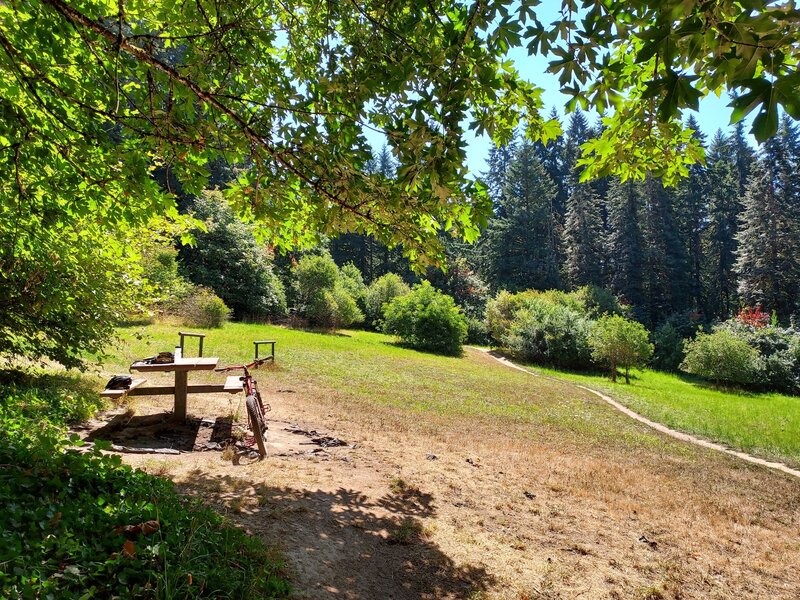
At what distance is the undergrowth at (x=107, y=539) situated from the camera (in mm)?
2006

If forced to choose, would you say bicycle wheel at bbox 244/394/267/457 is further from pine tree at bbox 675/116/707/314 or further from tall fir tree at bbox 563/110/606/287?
pine tree at bbox 675/116/707/314

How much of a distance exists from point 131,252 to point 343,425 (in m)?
4.84

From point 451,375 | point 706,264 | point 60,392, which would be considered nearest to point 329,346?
point 451,375

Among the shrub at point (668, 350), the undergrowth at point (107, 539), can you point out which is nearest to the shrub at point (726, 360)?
the shrub at point (668, 350)

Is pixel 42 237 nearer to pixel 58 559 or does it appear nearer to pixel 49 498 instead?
pixel 49 498

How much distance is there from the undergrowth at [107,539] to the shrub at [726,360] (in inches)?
1098

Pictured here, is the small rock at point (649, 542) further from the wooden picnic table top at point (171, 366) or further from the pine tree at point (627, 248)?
the pine tree at point (627, 248)

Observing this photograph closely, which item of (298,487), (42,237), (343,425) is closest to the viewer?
(298,487)

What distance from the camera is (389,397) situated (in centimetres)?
1230

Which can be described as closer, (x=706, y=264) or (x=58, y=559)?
(x=58, y=559)

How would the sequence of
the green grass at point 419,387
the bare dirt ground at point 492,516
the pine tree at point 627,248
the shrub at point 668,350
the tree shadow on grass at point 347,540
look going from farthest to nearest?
the pine tree at point 627,248, the shrub at point 668,350, the green grass at point 419,387, the bare dirt ground at point 492,516, the tree shadow on grass at point 347,540

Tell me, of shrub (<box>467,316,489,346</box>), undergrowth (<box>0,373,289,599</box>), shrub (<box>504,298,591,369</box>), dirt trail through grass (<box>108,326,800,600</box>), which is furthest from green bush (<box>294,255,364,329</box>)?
undergrowth (<box>0,373,289,599</box>)

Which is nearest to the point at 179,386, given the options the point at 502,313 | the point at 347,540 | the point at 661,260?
the point at 347,540

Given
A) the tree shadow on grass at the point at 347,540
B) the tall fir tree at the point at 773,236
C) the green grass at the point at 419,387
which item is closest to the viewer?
the tree shadow on grass at the point at 347,540
